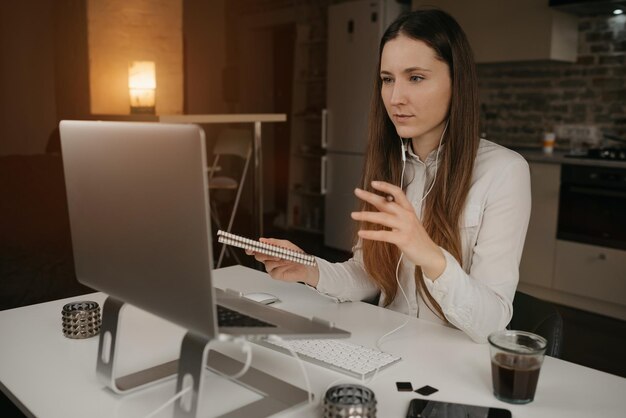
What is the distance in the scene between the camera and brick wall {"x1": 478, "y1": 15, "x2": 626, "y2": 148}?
13.0ft

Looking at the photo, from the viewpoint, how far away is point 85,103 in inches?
144

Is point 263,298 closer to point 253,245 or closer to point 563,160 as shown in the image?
point 253,245

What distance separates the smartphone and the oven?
304 cm

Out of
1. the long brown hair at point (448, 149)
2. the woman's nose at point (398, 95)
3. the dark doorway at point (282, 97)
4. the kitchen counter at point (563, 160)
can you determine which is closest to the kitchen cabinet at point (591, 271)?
the kitchen counter at point (563, 160)

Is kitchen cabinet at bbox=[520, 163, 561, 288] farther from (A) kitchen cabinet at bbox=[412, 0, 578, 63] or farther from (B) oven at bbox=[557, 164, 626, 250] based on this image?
(A) kitchen cabinet at bbox=[412, 0, 578, 63]

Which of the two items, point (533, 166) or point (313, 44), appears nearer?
point (533, 166)

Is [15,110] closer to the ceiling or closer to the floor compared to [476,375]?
closer to the ceiling

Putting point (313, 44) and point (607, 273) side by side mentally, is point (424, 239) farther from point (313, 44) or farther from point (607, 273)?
point (313, 44)

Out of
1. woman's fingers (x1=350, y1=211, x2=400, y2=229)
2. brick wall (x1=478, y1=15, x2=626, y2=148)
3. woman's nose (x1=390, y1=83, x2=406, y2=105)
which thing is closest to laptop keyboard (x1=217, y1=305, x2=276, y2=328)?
woman's fingers (x1=350, y1=211, x2=400, y2=229)

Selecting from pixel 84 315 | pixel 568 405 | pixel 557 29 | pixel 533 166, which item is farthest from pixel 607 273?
pixel 84 315

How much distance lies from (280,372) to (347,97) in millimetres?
4171

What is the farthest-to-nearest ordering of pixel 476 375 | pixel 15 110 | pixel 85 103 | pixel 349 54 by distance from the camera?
pixel 349 54 < pixel 85 103 < pixel 15 110 < pixel 476 375

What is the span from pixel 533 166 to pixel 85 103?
114 inches

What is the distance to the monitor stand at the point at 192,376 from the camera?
2.69 feet
